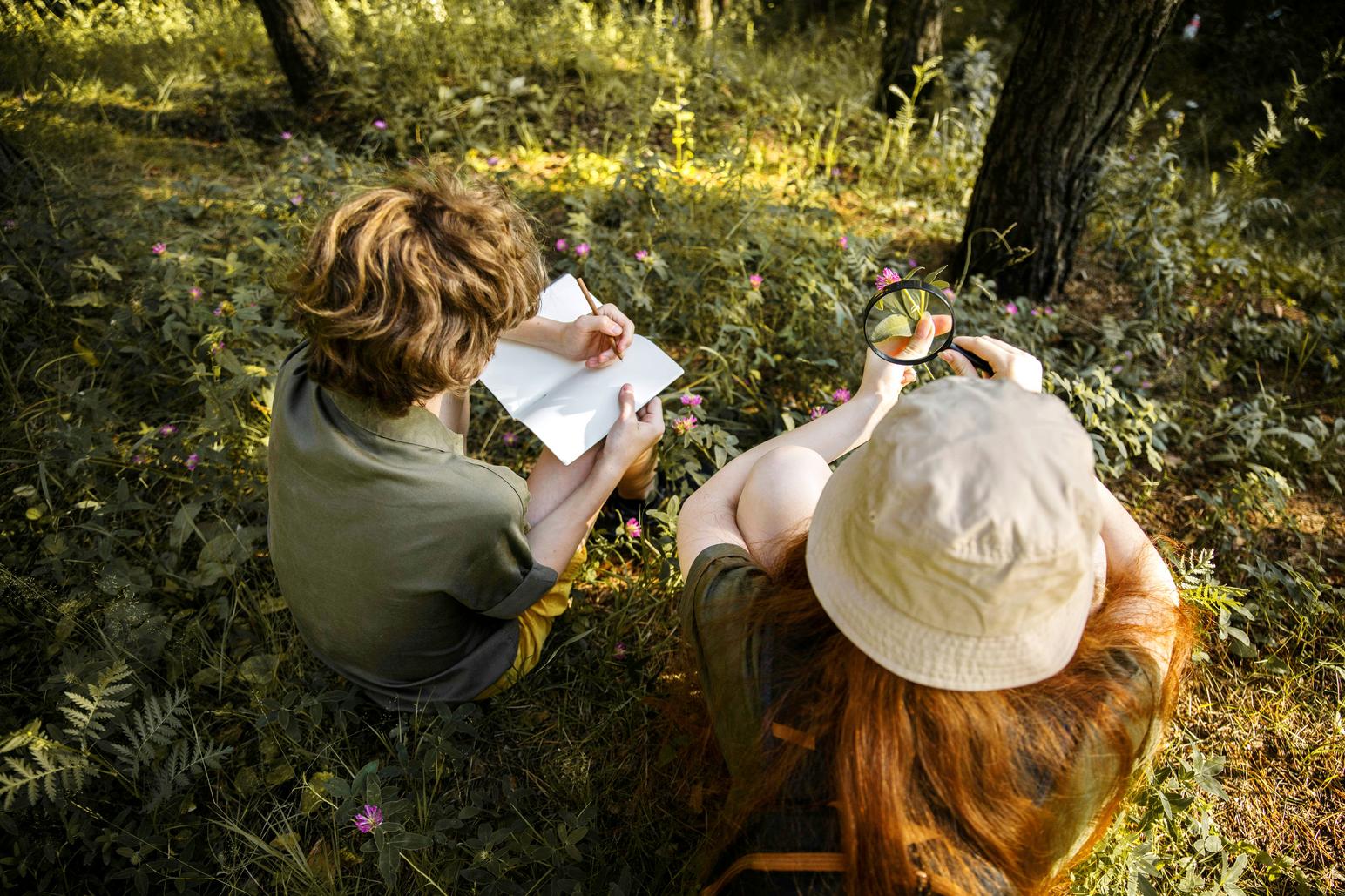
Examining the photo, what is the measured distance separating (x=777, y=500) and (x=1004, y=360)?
51 cm

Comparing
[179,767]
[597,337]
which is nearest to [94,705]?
A: [179,767]

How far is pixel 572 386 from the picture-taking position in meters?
1.83

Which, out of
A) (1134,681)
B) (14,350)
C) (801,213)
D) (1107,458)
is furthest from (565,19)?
(1134,681)

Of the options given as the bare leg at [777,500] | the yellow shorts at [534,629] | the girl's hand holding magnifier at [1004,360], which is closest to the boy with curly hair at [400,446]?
the yellow shorts at [534,629]

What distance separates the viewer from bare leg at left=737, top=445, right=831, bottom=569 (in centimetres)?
135

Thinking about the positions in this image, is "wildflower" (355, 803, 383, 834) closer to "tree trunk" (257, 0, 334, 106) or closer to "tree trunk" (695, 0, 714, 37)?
"tree trunk" (257, 0, 334, 106)

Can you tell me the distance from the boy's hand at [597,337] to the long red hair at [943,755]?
3.14 ft

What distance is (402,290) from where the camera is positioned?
1.23m

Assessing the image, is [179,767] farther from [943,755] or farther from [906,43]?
[906,43]

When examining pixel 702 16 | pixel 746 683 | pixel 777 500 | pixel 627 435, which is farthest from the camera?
pixel 702 16

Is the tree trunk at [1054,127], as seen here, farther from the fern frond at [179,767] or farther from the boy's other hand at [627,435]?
the fern frond at [179,767]

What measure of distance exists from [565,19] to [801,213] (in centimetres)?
238

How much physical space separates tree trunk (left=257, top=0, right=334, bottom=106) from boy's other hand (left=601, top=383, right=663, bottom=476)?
3.43 meters

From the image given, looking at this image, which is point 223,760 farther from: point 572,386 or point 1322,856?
point 1322,856
